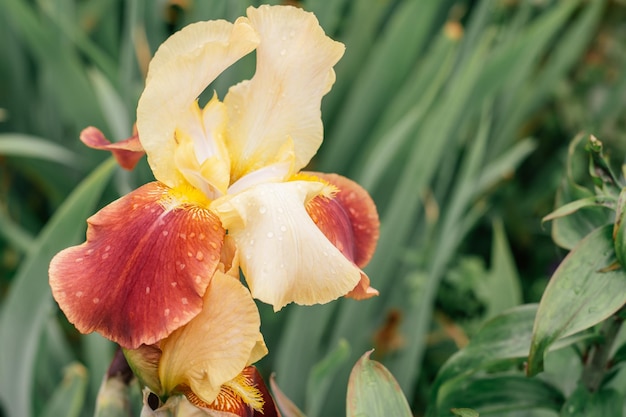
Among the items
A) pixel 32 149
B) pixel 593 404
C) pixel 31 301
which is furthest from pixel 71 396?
pixel 593 404

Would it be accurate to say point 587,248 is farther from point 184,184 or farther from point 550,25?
point 550,25

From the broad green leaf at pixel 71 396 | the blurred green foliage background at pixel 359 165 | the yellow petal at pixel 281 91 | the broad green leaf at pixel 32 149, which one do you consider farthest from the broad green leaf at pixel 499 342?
the broad green leaf at pixel 32 149

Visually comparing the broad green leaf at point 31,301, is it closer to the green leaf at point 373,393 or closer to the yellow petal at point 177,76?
the yellow petal at point 177,76

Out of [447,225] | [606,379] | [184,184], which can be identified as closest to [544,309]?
[606,379]

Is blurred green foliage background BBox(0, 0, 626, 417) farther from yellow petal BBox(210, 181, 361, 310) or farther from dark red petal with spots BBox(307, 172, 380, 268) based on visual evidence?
yellow petal BBox(210, 181, 361, 310)

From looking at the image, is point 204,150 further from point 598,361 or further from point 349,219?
point 598,361

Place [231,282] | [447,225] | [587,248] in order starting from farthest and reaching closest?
[447,225], [587,248], [231,282]
